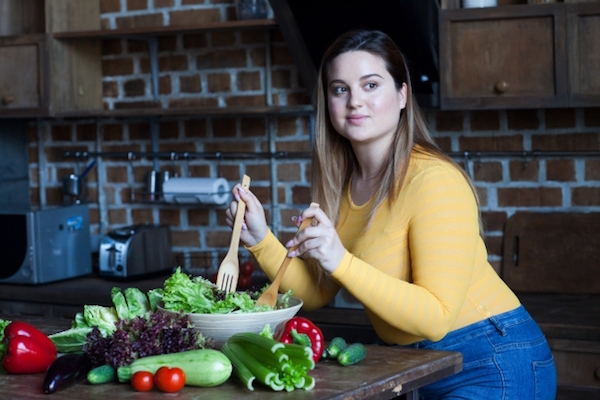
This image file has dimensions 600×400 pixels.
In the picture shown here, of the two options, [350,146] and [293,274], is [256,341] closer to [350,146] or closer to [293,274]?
[293,274]

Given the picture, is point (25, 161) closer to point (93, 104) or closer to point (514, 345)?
point (93, 104)

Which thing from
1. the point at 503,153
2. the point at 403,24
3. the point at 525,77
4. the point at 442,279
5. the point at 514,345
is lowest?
Result: the point at 514,345

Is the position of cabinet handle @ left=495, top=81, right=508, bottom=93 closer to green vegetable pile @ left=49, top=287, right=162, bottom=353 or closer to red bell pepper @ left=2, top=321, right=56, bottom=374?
green vegetable pile @ left=49, top=287, right=162, bottom=353

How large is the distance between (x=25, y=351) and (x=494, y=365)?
3.15ft

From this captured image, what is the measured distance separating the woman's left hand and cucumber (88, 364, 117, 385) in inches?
15.8

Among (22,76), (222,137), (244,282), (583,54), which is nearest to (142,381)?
(244,282)

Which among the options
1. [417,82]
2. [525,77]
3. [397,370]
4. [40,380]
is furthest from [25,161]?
[397,370]

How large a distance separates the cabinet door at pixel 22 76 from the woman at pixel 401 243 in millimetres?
1697

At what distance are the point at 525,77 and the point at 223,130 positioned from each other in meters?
1.31

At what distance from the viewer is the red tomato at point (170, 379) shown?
138 centimetres

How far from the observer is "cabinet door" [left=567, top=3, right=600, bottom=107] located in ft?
8.82

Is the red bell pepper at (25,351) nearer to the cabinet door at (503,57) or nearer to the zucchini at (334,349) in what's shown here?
the zucchini at (334,349)

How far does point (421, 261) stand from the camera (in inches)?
69.1

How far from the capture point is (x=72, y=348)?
166cm
